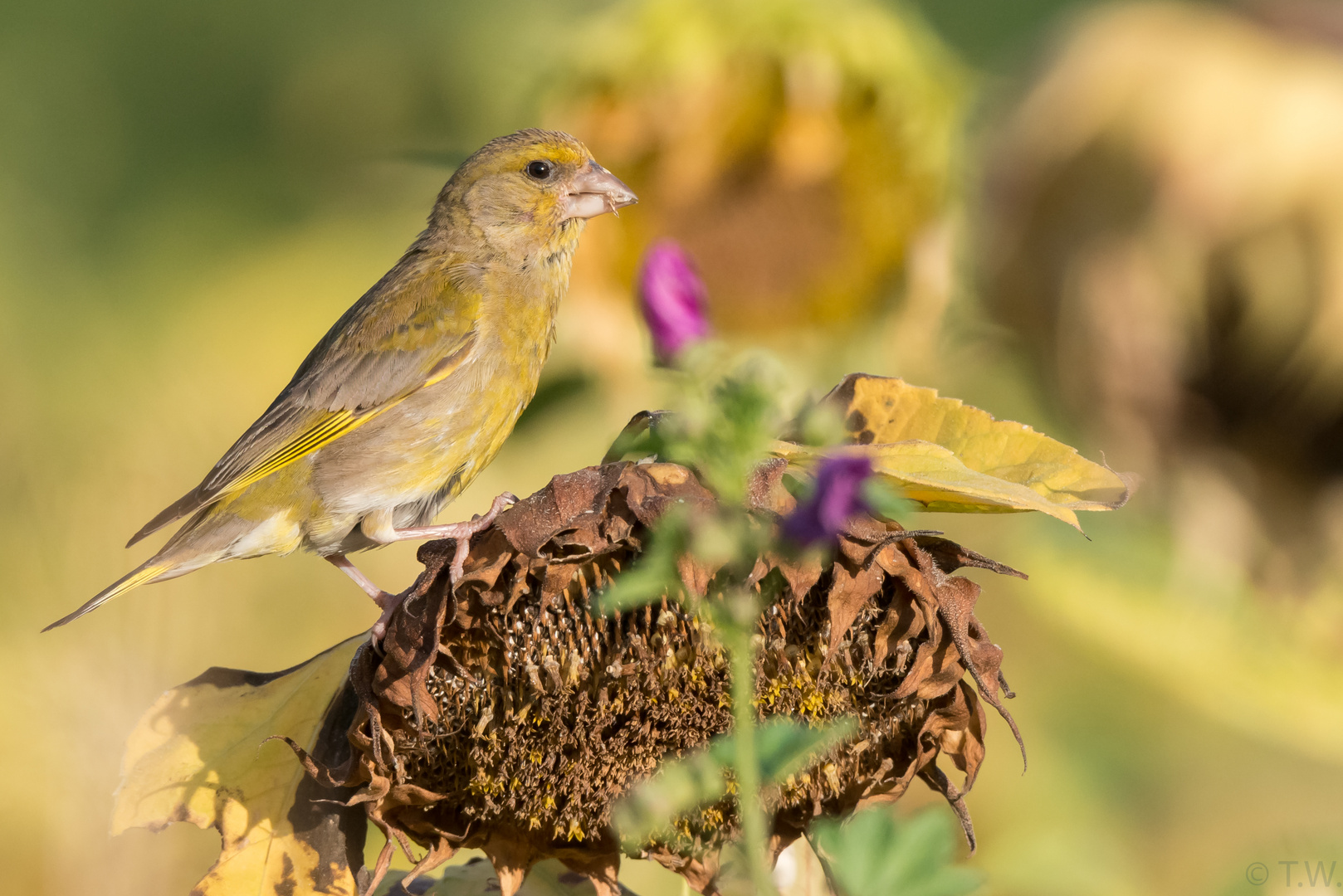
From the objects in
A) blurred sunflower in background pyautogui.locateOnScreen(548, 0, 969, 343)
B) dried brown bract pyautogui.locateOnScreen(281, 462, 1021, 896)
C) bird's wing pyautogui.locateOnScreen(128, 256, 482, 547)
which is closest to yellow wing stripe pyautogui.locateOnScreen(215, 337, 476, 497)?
bird's wing pyautogui.locateOnScreen(128, 256, 482, 547)

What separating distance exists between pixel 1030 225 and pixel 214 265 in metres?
3.44

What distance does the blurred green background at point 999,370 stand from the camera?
6.88 ft

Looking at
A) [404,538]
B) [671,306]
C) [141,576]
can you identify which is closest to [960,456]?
[671,306]

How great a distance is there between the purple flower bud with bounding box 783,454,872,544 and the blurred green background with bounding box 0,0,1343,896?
95 centimetres

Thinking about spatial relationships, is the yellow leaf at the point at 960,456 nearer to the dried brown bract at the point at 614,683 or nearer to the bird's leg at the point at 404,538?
the dried brown bract at the point at 614,683

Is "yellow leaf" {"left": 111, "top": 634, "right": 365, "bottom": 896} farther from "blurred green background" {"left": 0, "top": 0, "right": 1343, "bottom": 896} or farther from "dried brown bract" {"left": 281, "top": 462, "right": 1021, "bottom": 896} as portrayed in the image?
"blurred green background" {"left": 0, "top": 0, "right": 1343, "bottom": 896}

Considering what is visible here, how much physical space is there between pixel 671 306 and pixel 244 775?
25.3 inches

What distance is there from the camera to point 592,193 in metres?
2.31

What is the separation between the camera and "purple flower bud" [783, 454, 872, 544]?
802mm

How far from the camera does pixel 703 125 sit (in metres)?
2.78

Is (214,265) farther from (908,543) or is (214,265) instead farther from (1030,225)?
(908,543)

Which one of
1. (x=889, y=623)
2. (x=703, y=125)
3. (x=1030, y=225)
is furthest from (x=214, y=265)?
(x=889, y=623)

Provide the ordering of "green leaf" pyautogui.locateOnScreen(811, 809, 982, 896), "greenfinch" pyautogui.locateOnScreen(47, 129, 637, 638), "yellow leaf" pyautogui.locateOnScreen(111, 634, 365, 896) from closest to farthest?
"green leaf" pyautogui.locateOnScreen(811, 809, 982, 896) < "yellow leaf" pyautogui.locateOnScreen(111, 634, 365, 896) < "greenfinch" pyautogui.locateOnScreen(47, 129, 637, 638)

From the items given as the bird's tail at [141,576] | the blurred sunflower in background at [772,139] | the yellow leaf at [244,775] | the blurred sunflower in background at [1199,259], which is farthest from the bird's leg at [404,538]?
the blurred sunflower in background at [1199,259]
